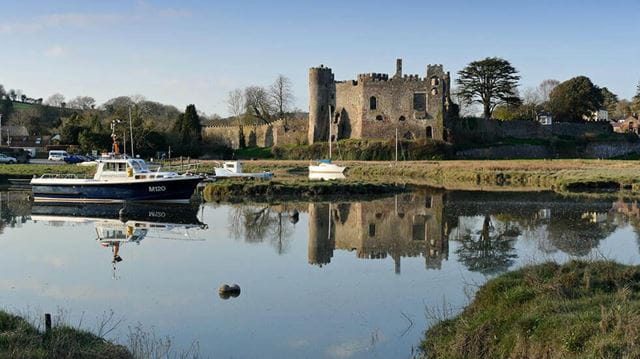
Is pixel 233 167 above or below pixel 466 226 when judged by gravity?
above

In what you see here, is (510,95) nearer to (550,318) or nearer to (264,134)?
(264,134)

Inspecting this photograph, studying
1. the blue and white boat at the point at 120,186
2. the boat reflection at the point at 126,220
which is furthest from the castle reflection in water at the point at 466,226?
the blue and white boat at the point at 120,186

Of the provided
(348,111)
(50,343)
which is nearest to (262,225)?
(50,343)

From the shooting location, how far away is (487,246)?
60.1 feet

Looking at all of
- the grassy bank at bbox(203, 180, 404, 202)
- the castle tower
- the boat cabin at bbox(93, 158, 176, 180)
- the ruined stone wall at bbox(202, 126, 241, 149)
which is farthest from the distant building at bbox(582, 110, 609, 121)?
the boat cabin at bbox(93, 158, 176, 180)

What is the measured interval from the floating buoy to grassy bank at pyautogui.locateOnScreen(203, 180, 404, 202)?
62.6 ft

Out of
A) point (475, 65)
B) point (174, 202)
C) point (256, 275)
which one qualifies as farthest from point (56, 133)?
point (256, 275)

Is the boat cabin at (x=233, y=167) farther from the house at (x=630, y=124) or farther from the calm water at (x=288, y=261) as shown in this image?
the house at (x=630, y=124)

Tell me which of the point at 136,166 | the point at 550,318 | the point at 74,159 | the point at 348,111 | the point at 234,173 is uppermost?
the point at 348,111

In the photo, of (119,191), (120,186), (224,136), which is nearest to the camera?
(120,186)

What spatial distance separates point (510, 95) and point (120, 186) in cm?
4533

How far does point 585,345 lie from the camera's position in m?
7.85

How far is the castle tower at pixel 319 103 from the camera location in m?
61.3

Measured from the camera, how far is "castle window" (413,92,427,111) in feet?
192
